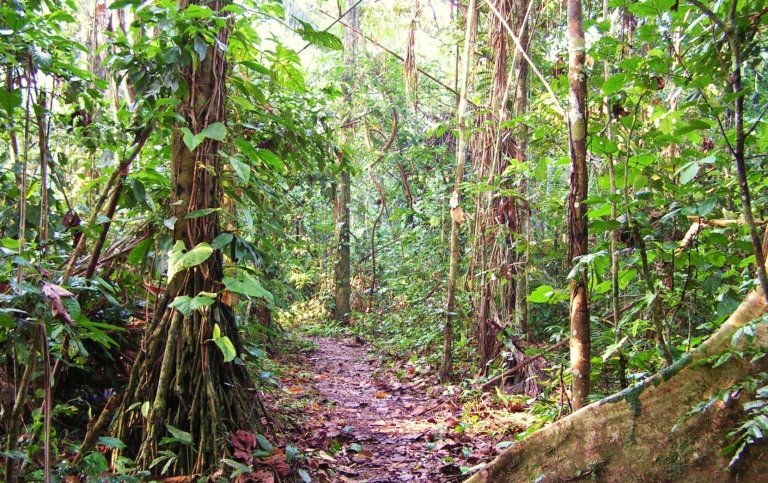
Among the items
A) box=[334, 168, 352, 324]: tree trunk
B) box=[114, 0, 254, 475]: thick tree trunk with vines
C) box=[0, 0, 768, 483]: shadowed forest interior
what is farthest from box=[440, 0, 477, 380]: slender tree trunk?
box=[334, 168, 352, 324]: tree trunk

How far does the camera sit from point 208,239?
9.86ft

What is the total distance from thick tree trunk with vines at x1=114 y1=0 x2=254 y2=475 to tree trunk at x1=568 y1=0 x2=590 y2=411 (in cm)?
181

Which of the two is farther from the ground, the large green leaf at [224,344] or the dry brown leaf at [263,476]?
the large green leaf at [224,344]

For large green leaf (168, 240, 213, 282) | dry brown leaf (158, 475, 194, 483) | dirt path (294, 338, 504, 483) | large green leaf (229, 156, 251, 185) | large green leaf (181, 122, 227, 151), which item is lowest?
dirt path (294, 338, 504, 483)

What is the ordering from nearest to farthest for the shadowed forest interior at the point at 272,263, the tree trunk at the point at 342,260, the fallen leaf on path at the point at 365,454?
the shadowed forest interior at the point at 272,263 → the fallen leaf on path at the point at 365,454 → the tree trunk at the point at 342,260

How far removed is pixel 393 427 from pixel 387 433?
0.20 meters

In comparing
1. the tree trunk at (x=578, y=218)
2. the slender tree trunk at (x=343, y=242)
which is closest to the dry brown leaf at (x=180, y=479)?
the tree trunk at (x=578, y=218)

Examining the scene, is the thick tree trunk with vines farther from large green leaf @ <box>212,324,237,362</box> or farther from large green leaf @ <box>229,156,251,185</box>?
large green leaf @ <box>229,156,251,185</box>

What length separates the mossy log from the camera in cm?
189

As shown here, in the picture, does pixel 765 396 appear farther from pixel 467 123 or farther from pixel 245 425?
pixel 467 123

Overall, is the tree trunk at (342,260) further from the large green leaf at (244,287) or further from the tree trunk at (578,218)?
the tree trunk at (578,218)

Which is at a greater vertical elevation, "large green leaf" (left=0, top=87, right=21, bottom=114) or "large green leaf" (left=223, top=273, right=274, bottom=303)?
"large green leaf" (left=0, top=87, right=21, bottom=114)

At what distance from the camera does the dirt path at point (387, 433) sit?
3.40 meters

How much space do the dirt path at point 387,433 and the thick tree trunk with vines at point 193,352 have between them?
2.45 ft
